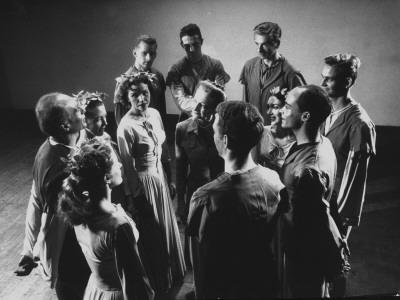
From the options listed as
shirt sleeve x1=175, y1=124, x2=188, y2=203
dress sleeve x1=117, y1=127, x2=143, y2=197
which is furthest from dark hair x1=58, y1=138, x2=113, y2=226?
shirt sleeve x1=175, y1=124, x2=188, y2=203

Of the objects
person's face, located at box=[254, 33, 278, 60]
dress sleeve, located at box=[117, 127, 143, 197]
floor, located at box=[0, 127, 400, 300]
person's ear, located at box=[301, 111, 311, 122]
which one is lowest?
floor, located at box=[0, 127, 400, 300]

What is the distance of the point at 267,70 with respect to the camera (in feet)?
15.4

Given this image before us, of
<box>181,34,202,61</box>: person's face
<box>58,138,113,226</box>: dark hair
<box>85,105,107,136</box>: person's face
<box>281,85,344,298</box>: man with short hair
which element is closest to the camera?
<box>58,138,113,226</box>: dark hair

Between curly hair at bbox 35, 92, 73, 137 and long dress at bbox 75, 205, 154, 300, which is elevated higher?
curly hair at bbox 35, 92, 73, 137

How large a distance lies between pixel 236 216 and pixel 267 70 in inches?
119

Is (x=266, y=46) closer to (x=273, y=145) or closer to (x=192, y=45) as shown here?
(x=192, y=45)

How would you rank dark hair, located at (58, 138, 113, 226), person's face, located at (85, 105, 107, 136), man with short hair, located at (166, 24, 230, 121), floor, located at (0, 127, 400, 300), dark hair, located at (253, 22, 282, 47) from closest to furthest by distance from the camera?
1. dark hair, located at (58, 138, 113, 226)
2. person's face, located at (85, 105, 107, 136)
3. floor, located at (0, 127, 400, 300)
4. dark hair, located at (253, 22, 282, 47)
5. man with short hair, located at (166, 24, 230, 121)

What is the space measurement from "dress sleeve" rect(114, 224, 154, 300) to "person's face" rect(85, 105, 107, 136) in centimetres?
130

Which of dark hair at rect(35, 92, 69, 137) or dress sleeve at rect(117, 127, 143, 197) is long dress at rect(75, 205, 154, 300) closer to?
dark hair at rect(35, 92, 69, 137)

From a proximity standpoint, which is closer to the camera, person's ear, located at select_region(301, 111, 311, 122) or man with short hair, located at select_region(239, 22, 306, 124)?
person's ear, located at select_region(301, 111, 311, 122)

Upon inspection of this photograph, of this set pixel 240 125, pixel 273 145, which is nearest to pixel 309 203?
pixel 240 125

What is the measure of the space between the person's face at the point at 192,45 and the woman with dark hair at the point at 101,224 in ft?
9.28

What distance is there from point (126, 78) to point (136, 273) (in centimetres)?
189

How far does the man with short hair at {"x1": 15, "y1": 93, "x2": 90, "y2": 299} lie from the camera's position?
8.86ft
